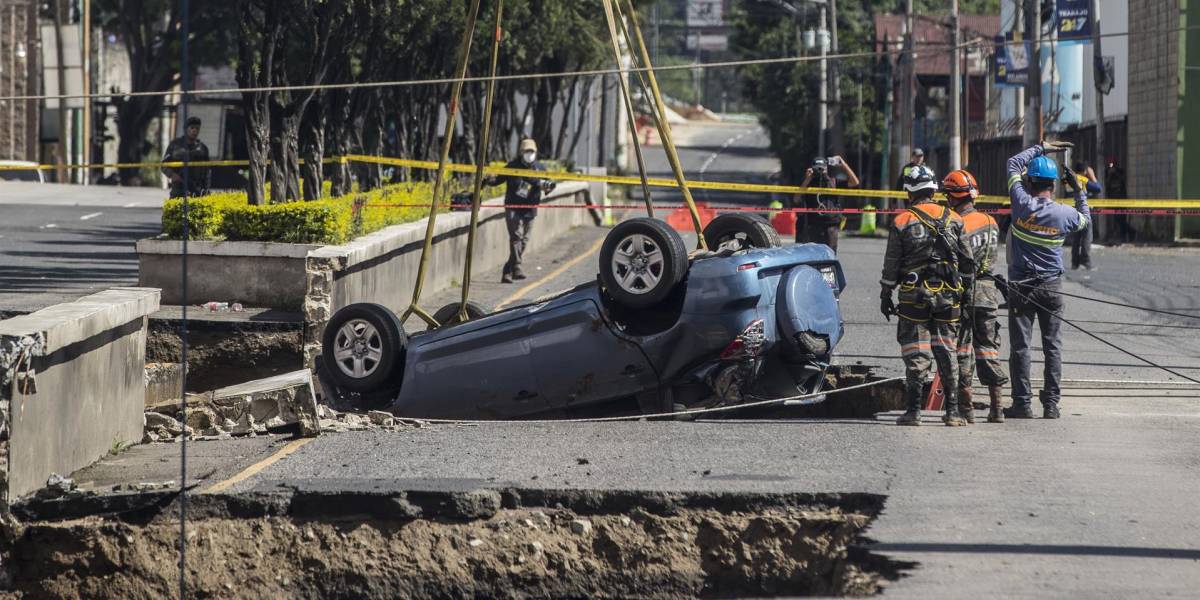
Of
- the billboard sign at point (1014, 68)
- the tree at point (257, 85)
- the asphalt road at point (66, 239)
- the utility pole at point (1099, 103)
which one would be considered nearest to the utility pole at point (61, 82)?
the asphalt road at point (66, 239)

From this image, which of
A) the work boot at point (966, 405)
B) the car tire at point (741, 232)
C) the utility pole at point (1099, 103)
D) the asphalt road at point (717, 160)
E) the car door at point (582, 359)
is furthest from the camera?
the asphalt road at point (717, 160)

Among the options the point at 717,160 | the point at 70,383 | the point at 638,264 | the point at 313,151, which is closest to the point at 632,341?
the point at 638,264

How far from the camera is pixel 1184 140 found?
29781mm

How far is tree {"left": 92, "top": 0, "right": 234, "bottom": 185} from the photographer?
140 ft

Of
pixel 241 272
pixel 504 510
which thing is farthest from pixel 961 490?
pixel 241 272

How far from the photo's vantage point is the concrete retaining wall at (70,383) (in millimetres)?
7438

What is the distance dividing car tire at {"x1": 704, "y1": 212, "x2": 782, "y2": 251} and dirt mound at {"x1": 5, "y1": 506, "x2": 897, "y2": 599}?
3445mm

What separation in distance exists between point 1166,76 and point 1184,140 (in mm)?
1393

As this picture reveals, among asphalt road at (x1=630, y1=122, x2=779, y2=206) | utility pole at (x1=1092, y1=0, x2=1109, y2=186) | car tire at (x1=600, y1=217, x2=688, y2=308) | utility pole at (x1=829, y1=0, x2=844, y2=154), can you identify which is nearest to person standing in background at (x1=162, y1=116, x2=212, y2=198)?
car tire at (x1=600, y1=217, x2=688, y2=308)

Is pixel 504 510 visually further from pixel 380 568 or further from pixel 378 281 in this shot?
pixel 378 281

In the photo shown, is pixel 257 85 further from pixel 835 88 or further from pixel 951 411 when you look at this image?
pixel 835 88

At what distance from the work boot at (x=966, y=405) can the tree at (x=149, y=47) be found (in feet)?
117

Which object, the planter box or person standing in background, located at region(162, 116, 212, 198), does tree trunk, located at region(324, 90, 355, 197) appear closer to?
person standing in background, located at region(162, 116, 212, 198)

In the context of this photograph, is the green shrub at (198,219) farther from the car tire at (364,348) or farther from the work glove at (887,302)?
the work glove at (887,302)
